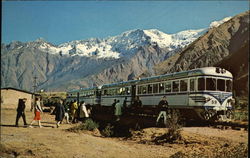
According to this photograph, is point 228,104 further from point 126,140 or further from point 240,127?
point 126,140

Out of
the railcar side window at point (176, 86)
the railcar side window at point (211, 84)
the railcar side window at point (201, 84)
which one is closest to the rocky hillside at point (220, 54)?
the railcar side window at point (176, 86)

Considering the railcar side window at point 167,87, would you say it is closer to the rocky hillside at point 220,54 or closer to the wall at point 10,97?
the rocky hillside at point 220,54

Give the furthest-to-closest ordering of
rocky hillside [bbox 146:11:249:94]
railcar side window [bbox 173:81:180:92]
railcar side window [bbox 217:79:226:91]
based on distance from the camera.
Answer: rocky hillside [bbox 146:11:249:94]
railcar side window [bbox 173:81:180:92]
railcar side window [bbox 217:79:226:91]

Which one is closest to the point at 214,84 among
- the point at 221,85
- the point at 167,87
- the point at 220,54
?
the point at 221,85

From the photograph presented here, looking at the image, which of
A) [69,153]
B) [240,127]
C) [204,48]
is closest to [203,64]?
[204,48]

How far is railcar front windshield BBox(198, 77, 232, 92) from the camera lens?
1516cm

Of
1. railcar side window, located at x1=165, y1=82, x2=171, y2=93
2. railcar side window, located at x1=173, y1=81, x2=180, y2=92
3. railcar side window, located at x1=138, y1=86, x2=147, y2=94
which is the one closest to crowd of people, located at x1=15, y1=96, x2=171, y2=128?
railcar side window, located at x1=138, y1=86, x2=147, y2=94

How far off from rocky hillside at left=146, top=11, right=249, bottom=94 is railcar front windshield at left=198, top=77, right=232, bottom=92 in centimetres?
2339

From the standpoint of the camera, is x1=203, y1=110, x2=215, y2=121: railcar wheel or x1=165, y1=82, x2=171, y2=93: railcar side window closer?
x1=203, y1=110, x2=215, y2=121: railcar wheel

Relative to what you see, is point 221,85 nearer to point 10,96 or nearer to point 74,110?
point 74,110

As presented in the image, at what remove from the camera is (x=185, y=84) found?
51.8ft

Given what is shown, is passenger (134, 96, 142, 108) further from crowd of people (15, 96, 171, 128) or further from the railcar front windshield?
the railcar front windshield

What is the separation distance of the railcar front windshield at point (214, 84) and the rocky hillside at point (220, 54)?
2339 centimetres

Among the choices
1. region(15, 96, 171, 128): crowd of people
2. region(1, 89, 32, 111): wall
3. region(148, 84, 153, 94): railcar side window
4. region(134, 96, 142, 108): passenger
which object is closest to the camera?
region(15, 96, 171, 128): crowd of people
